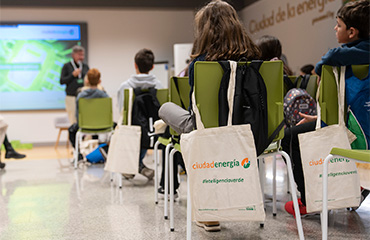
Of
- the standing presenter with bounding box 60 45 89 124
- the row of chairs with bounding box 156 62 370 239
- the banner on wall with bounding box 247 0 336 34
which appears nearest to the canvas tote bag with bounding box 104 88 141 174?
the row of chairs with bounding box 156 62 370 239

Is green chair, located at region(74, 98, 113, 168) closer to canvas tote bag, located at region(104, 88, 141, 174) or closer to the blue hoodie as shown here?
canvas tote bag, located at region(104, 88, 141, 174)

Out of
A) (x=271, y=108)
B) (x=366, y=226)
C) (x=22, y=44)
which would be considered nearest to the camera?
(x=271, y=108)

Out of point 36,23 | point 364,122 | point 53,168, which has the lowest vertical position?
point 53,168

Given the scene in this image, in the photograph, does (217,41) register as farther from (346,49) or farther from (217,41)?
(346,49)

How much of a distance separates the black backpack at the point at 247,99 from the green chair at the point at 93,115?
133 inches

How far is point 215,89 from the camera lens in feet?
6.84

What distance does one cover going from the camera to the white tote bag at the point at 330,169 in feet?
7.43

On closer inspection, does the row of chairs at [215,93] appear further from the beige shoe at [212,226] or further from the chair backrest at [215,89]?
the beige shoe at [212,226]

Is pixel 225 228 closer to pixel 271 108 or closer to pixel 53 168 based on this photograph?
pixel 271 108

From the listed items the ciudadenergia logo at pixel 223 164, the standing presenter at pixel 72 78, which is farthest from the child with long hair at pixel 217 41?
the standing presenter at pixel 72 78

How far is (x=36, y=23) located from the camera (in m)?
8.62

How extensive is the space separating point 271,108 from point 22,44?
740cm

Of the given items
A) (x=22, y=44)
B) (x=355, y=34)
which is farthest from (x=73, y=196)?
(x=22, y=44)

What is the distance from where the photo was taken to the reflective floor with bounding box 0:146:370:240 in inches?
101
